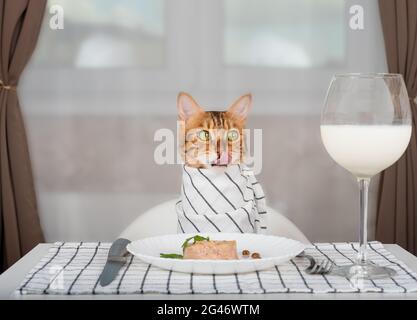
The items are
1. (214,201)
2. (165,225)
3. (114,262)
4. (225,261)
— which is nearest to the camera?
(225,261)

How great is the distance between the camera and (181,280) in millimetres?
942

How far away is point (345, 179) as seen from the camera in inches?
104

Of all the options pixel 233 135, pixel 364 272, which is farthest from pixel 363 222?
pixel 233 135

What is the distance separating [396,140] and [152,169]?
1720mm

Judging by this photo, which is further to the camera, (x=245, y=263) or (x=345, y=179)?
(x=345, y=179)

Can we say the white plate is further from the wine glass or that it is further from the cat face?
the cat face

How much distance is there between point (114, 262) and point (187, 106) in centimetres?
55

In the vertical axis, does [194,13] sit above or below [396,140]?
above

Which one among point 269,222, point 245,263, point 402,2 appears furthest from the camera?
point 402,2

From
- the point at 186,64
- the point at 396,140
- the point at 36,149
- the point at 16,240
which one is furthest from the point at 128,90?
the point at 396,140

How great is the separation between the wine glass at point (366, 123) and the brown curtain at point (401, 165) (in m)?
1.60

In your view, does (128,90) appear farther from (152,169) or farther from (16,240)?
(16,240)

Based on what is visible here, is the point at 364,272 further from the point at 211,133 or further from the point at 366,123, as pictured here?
the point at 211,133

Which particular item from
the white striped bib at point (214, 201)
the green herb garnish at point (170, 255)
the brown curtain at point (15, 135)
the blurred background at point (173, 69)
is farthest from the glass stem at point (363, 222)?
the brown curtain at point (15, 135)
